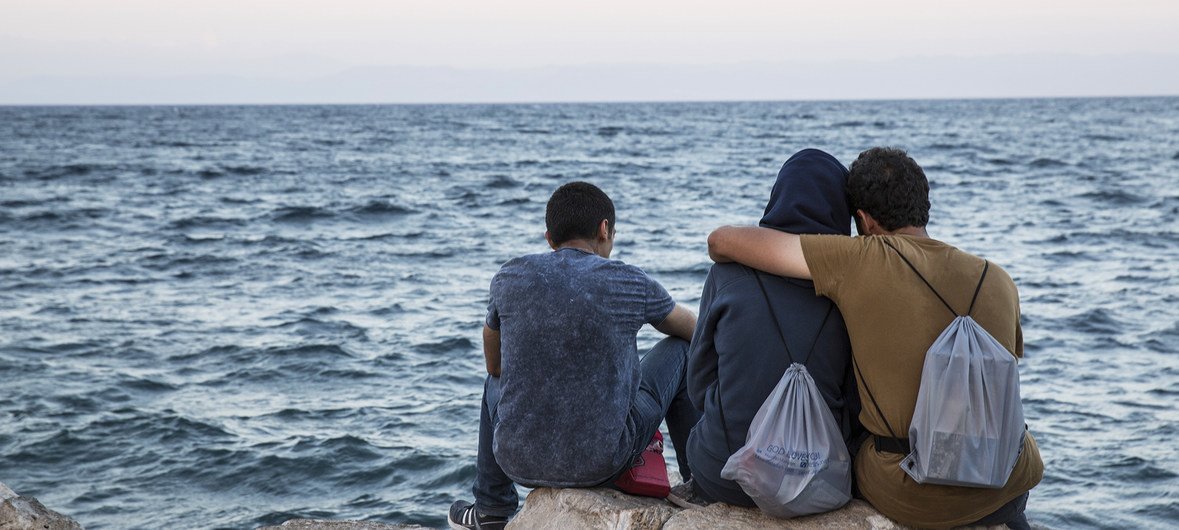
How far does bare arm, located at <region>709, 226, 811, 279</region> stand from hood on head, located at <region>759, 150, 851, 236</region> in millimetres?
119

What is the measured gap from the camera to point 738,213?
20984mm

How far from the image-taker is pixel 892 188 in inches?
133

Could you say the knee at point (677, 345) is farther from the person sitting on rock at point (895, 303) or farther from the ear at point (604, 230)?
the person sitting on rock at point (895, 303)

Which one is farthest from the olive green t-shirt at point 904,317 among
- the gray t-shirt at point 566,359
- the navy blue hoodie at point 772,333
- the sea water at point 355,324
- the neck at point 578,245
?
the sea water at point 355,324

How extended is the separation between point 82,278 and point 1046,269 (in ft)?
41.7

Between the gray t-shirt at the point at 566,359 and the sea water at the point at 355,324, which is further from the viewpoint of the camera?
the sea water at the point at 355,324

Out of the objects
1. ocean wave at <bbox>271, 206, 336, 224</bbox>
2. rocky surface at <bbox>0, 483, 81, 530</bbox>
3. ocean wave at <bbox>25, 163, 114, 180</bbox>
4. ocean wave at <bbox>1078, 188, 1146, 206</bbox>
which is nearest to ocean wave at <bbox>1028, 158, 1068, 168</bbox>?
ocean wave at <bbox>1078, 188, 1146, 206</bbox>

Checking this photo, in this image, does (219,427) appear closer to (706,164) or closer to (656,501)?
(656,501)

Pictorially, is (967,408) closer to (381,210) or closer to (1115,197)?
(381,210)

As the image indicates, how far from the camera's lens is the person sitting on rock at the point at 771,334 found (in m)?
3.32

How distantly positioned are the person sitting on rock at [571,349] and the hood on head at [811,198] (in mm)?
620

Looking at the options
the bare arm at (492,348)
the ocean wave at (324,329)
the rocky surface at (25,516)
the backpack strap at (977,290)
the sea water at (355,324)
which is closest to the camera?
the backpack strap at (977,290)

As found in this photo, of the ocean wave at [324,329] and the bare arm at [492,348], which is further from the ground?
the bare arm at [492,348]

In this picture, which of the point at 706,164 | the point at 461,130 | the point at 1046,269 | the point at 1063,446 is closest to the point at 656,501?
the point at 1063,446
